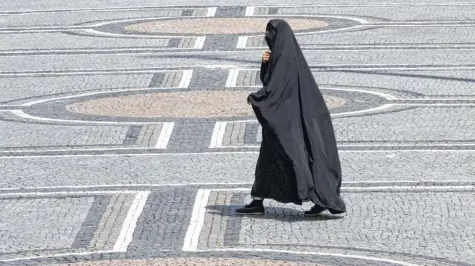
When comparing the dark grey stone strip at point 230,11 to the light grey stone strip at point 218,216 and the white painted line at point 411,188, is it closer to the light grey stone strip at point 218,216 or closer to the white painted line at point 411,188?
the white painted line at point 411,188

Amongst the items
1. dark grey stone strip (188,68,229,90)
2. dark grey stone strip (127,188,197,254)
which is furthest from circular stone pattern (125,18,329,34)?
dark grey stone strip (127,188,197,254)

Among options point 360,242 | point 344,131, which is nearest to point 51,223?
point 360,242

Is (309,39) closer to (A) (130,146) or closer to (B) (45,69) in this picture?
(B) (45,69)

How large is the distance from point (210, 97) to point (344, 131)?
3366mm

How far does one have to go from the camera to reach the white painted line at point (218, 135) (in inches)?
704

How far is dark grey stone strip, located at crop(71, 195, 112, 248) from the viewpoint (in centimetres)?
1299

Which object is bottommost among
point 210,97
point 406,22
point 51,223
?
point 406,22

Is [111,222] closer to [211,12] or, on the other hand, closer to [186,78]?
[186,78]

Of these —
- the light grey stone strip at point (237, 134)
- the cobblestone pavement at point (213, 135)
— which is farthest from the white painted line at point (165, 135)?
the light grey stone strip at point (237, 134)

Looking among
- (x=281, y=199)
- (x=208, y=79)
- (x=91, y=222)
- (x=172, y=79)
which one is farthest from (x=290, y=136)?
(x=172, y=79)

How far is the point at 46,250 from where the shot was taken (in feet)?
41.7

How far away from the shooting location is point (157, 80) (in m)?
23.3

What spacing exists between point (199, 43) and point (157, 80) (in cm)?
433

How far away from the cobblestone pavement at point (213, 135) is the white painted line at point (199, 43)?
9 centimetres
